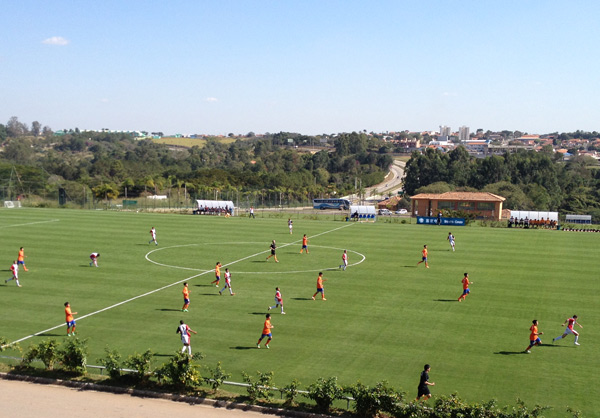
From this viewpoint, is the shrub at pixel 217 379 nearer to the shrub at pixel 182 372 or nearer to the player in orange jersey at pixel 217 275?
the shrub at pixel 182 372

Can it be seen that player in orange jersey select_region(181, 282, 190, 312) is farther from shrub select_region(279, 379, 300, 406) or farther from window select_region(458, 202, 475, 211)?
window select_region(458, 202, 475, 211)

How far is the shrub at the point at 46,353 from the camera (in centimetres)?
2077

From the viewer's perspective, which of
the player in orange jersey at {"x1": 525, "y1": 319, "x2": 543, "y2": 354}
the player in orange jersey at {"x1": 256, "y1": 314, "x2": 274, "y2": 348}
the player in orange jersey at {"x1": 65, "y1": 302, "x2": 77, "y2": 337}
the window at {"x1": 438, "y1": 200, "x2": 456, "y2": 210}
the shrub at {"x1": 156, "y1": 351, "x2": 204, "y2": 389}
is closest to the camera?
the shrub at {"x1": 156, "y1": 351, "x2": 204, "y2": 389}

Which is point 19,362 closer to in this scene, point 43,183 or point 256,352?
point 256,352

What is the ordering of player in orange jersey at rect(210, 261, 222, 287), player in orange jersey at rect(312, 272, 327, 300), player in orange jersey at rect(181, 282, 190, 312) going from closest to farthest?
1. player in orange jersey at rect(181, 282, 190, 312)
2. player in orange jersey at rect(312, 272, 327, 300)
3. player in orange jersey at rect(210, 261, 222, 287)

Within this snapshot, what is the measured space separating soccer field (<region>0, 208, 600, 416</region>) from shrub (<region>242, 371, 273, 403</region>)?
6.31 ft

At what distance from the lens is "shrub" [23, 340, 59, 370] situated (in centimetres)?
2077

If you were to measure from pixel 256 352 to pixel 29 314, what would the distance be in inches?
501

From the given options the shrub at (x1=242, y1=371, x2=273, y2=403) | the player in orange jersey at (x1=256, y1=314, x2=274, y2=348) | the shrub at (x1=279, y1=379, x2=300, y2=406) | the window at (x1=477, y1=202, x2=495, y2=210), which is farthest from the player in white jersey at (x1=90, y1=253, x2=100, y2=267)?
the window at (x1=477, y1=202, x2=495, y2=210)

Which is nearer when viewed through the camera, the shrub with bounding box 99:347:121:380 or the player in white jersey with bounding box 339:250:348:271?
the shrub with bounding box 99:347:121:380

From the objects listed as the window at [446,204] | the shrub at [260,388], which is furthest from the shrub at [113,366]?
the window at [446,204]

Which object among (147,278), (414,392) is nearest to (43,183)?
(147,278)

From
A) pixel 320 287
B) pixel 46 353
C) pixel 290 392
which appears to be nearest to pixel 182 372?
pixel 290 392

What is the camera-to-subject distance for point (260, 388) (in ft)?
60.3
